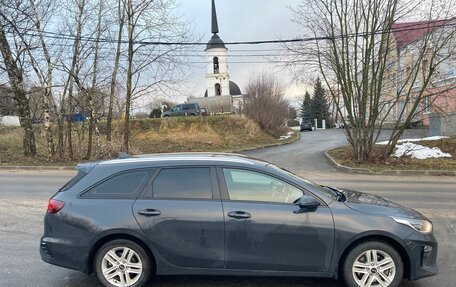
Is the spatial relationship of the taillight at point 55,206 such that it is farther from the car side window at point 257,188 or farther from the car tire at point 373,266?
the car tire at point 373,266

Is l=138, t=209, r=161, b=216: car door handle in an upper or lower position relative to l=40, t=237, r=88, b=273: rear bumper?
upper

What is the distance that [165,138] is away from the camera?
28781 mm

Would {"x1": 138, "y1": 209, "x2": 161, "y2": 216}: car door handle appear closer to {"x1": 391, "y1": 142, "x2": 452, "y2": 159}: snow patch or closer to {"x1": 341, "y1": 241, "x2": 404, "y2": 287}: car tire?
{"x1": 341, "y1": 241, "x2": 404, "y2": 287}: car tire

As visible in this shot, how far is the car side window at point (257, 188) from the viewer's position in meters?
4.48

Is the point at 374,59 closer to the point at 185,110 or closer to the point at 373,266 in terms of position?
the point at 373,266

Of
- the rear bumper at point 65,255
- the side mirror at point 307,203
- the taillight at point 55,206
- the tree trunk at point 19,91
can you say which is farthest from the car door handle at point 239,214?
the tree trunk at point 19,91

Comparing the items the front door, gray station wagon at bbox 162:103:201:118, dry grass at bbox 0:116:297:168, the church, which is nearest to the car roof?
the front door

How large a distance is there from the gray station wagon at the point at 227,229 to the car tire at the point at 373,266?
0.03 feet

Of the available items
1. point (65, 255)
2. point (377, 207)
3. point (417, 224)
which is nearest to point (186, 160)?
point (65, 255)

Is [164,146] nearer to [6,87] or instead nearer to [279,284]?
[6,87]

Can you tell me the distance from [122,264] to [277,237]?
67.1 inches

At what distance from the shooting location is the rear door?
4371 millimetres

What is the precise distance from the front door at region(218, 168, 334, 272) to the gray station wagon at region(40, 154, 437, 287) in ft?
0.03

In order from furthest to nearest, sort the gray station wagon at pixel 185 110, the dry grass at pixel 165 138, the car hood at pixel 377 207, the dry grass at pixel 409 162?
the gray station wagon at pixel 185 110 → the dry grass at pixel 165 138 → the dry grass at pixel 409 162 → the car hood at pixel 377 207
